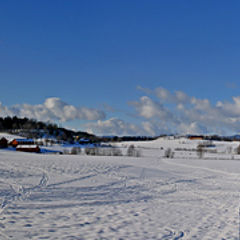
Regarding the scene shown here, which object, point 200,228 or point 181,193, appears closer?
point 200,228

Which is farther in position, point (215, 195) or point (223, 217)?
point (215, 195)

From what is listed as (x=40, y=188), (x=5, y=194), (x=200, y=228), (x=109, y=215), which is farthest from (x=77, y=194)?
(x=200, y=228)

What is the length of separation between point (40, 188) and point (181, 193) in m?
10.2

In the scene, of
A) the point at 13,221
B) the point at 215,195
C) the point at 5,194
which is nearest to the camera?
the point at 13,221

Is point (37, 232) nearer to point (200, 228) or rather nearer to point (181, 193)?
point (200, 228)

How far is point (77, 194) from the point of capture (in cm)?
1786

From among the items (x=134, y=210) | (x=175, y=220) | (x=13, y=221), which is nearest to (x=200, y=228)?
(x=175, y=220)

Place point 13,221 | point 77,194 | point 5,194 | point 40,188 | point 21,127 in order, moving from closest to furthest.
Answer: point 13,221 < point 5,194 < point 77,194 < point 40,188 < point 21,127

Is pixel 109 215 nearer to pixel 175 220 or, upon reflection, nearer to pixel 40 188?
pixel 175 220

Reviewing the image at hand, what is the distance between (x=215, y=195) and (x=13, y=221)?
1503 centimetres

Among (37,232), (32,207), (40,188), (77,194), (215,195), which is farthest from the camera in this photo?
(215,195)

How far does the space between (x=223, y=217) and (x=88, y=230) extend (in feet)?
23.0

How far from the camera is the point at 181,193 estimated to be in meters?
20.8

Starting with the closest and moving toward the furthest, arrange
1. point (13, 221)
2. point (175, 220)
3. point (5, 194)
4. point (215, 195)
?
1. point (13, 221)
2. point (175, 220)
3. point (5, 194)
4. point (215, 195)
